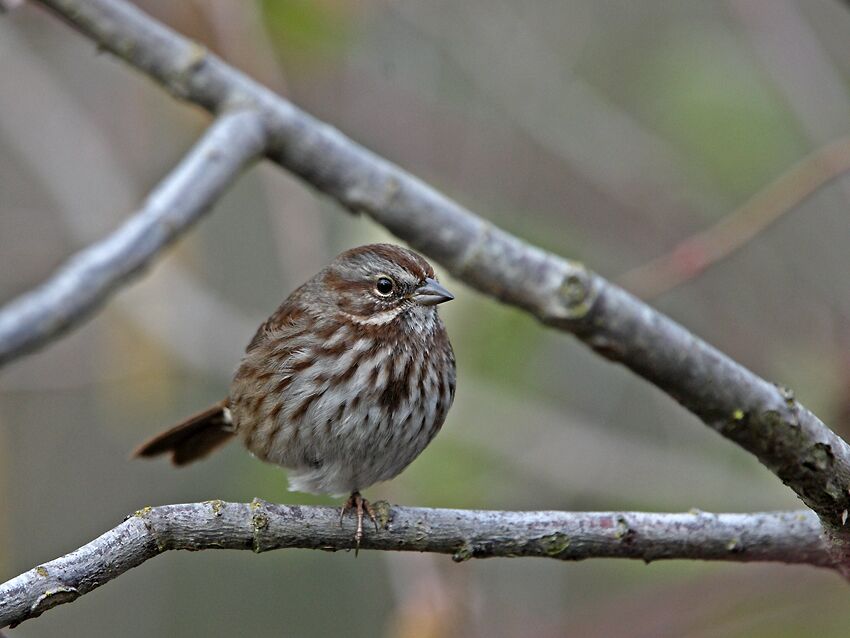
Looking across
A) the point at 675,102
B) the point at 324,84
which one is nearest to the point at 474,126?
the point at 324,84

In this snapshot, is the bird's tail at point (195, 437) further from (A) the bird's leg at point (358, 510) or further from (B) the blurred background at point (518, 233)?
(A) the bird's leg at point (358, 510)

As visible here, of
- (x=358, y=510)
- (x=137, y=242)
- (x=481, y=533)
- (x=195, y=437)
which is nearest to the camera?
(x=481, y=533)

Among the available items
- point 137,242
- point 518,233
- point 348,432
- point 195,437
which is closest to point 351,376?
point 348,432

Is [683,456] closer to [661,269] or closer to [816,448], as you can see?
[661,269]

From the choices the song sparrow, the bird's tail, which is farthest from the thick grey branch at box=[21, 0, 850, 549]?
the bird's tail

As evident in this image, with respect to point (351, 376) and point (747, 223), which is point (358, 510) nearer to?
point (351, 376)

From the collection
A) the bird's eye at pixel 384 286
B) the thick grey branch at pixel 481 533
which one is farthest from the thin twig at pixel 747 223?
the thick grey branch at pixel 481 533
